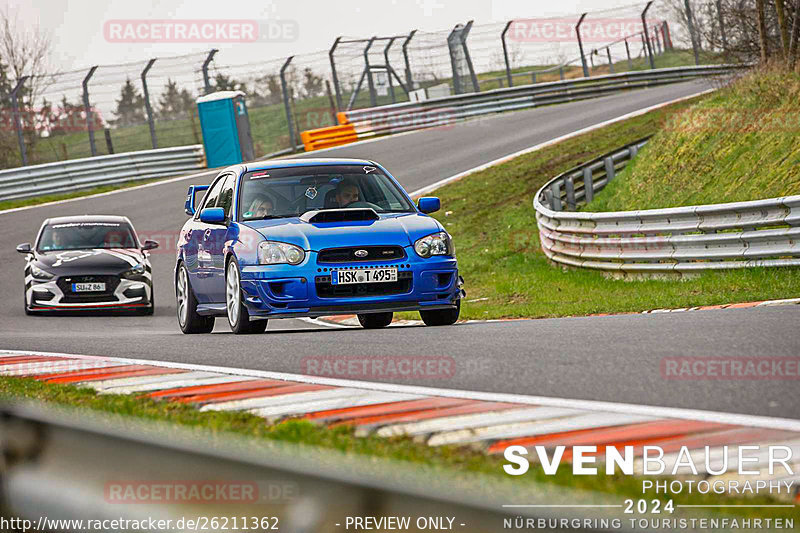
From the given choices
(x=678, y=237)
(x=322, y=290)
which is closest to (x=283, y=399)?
(x=322, y=290)

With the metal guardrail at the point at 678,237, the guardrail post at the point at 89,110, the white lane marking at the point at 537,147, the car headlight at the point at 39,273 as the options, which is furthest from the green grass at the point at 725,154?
the guardrail post at the point at 89,110

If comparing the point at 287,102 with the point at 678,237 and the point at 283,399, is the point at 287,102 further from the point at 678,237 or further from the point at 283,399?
the point at 283,399

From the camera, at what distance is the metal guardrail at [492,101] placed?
35344mm

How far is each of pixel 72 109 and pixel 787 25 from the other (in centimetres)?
2003

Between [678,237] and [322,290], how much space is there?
20.4ft

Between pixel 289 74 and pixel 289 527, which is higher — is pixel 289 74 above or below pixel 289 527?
above

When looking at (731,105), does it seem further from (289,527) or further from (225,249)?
(289,527)

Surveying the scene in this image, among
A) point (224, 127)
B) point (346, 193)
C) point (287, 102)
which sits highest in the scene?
point (287, 102)

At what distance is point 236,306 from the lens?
31.8ft

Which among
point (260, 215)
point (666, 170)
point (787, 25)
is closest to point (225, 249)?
point (260, 215)

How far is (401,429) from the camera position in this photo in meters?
4.55

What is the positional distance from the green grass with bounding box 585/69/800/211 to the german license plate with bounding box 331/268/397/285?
24.8 ft

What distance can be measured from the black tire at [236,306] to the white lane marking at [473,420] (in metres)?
5.08

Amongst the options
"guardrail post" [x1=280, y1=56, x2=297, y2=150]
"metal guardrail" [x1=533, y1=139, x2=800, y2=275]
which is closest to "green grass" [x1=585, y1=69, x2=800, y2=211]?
"metal guardrail" [x1=533, y1=139, x2=800, y2=275]
